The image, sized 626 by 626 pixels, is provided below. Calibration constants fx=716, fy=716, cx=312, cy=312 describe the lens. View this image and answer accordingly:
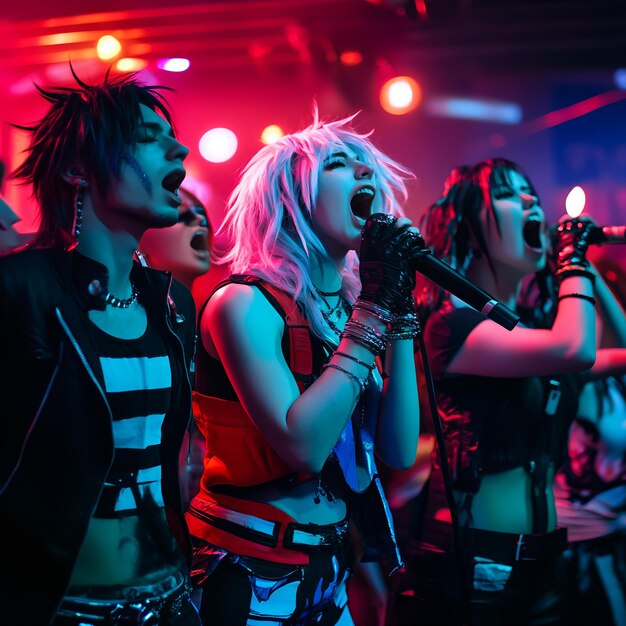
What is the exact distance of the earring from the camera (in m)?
1.14

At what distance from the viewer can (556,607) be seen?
1947 mm

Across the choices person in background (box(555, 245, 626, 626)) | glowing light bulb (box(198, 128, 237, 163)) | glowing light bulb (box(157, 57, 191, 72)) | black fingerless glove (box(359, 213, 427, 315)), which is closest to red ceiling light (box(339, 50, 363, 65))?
glowing light bulb (box(198, 128, 237, 163))

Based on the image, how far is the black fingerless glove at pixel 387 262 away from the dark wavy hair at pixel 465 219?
73 cm

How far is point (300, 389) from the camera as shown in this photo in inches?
53.2

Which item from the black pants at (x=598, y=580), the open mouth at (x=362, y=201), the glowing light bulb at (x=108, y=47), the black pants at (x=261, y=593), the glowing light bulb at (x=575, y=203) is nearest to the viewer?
the black pants at (x=261, y=593)

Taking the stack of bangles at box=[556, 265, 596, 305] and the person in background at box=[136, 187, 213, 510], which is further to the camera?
the person in background at box=[136, 187, 213, 510]

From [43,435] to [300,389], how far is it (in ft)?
1.65

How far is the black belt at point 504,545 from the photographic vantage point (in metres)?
1.88

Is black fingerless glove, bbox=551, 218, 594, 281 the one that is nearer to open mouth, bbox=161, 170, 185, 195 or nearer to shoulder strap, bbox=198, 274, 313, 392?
shoulder strap, bbox=198, 274, 313, 392

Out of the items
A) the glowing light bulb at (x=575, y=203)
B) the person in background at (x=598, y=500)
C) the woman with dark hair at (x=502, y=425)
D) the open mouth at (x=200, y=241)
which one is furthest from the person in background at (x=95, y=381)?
the person in background at (x=598, y=500)

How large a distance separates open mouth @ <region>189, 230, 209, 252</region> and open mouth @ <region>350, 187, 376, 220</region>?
0.88m

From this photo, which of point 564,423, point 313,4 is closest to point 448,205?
point 564,423

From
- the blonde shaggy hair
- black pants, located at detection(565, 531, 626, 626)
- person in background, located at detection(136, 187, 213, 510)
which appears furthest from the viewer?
black pants, located at detection(565, 531, 626, 626)

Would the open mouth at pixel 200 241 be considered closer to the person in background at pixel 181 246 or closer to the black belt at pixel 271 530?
the person in background at pixel 181 246
